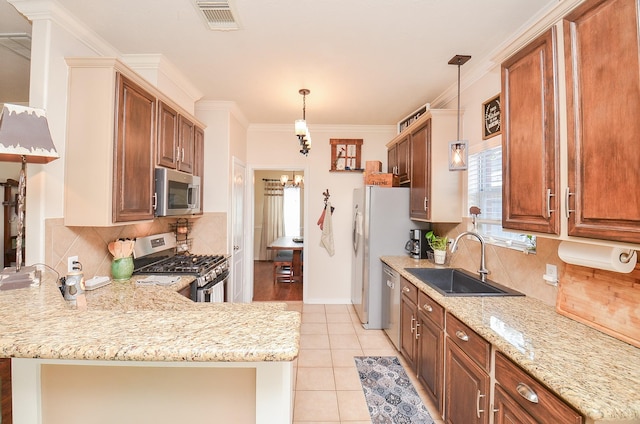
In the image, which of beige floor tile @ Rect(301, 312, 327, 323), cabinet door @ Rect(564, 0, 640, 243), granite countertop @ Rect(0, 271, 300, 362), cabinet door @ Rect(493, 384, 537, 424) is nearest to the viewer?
granite countertop @ Rect(0, 271, 300, 362)

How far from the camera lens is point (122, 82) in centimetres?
193

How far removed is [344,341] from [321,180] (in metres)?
2.33

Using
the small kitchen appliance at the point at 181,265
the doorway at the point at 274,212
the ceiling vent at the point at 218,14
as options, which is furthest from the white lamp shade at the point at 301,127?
the doorway at the point at 274,212

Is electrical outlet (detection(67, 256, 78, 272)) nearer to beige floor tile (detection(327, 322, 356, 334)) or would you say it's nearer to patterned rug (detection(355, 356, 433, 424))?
patterned rug (detection(355, 356, 433, 424))

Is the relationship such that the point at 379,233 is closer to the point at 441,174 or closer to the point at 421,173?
the point at 421,173

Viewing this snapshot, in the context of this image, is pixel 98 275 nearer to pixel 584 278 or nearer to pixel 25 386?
pixel 25 386

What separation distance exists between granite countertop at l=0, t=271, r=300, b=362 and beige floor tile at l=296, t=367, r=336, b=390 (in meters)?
1.79

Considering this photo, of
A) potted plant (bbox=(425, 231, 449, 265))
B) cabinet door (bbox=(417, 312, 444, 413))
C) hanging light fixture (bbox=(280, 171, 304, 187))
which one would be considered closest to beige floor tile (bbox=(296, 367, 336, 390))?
cabinet door (bbox=(417, 312, 444, 413))

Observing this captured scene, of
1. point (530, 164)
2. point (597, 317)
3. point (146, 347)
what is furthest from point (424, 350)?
point (146, 347)

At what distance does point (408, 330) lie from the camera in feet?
8.63

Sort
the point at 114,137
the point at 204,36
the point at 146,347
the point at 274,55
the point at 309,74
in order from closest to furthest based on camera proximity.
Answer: the point at 146,347 → the point at 114,137 → the point at 204,36 → the point at 274,55 → the point at 309,74

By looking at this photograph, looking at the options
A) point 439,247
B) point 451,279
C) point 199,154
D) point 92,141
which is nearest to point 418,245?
point 439,247

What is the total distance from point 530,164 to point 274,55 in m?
2.04

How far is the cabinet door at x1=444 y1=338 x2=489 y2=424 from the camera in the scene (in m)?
1.46
